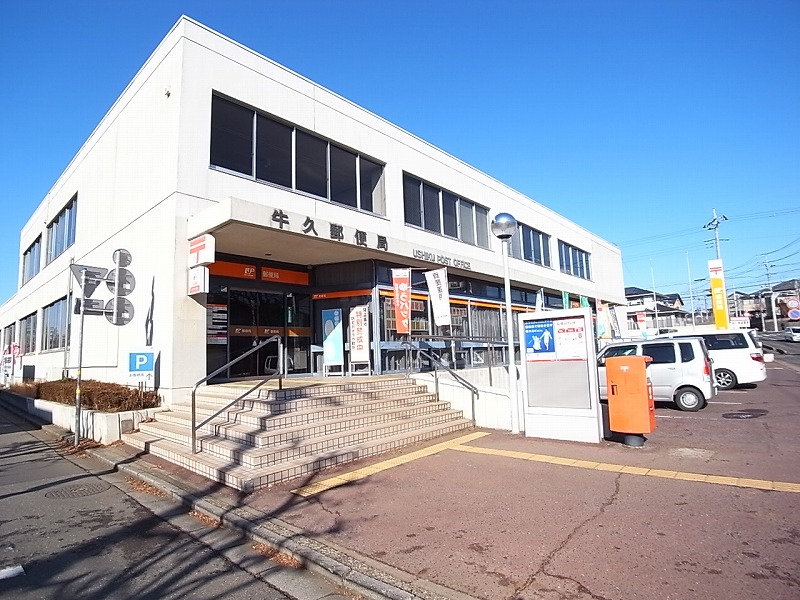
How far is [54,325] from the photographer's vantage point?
21750 mm

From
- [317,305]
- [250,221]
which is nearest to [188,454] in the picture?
[250,221]

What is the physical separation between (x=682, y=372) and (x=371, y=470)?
347 inches

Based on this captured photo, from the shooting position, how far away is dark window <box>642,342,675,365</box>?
12125 millimetres

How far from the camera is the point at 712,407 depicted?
11.9 m

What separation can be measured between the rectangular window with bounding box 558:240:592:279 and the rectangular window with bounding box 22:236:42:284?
28452 mm

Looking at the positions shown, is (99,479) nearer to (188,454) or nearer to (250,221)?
(188,454)

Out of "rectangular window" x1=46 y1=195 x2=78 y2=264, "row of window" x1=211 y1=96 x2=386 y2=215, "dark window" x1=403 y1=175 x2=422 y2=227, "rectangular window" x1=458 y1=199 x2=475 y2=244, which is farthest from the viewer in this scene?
"rectangular window" x1=46 y1=195 x2=78 y2=264

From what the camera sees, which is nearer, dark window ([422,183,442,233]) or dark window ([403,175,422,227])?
dark window ([403,175,422,227])

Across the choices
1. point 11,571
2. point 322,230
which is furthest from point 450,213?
point 11,571

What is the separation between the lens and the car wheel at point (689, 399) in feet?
38.1

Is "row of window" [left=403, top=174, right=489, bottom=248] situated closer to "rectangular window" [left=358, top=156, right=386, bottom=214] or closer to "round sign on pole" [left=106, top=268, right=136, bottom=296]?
"rectangular window" [left=358, top=156, right=386, bottom=214]

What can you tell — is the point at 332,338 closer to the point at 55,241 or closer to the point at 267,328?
the point at 267,328

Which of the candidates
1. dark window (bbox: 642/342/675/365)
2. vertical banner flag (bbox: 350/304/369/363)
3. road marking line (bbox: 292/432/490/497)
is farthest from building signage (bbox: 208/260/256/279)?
dark window (bbox: 642/342/675/365)

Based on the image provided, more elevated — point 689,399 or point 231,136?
point 231,136
